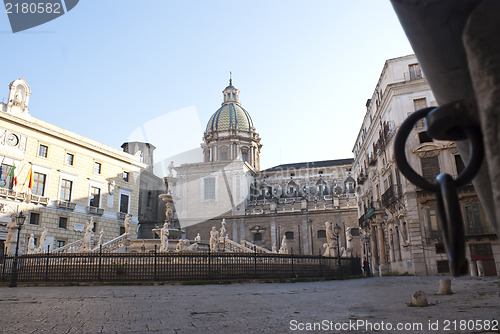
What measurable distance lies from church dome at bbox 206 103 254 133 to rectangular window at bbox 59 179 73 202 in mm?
36926

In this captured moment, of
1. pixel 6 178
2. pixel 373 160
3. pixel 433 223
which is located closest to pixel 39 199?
pixel 6 178

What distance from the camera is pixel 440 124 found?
141 centimetres

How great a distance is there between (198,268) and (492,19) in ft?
52.2

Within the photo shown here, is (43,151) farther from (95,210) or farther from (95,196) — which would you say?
(95,210)

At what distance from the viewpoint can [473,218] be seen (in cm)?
2173

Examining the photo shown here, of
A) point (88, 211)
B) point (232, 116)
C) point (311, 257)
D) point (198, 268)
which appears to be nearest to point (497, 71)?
point (198, 268)

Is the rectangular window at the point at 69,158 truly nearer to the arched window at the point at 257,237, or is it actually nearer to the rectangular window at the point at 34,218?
the rectangular window at the point at 34,218

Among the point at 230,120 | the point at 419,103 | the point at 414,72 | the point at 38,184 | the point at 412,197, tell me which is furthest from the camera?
the point at 230,120

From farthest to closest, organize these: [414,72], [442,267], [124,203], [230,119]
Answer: [230,119] → [124,203] → [414,72] → [442,267]

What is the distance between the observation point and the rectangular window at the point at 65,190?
32.9m

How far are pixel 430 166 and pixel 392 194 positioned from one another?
3.84 meters

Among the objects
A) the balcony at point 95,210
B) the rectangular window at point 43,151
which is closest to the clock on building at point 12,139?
the rectangular window at point 43,151

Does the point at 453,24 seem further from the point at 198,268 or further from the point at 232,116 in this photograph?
the point at 232,116

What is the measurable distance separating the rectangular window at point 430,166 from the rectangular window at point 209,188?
119 ft
